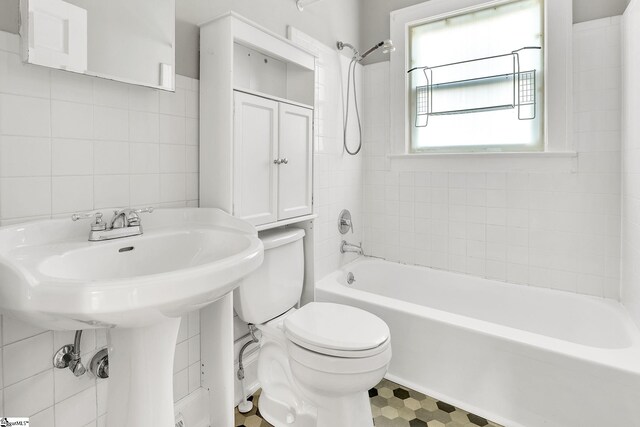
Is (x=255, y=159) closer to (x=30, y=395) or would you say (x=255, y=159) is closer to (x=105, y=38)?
(x=105, y=38)

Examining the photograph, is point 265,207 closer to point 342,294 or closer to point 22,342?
point 342,294

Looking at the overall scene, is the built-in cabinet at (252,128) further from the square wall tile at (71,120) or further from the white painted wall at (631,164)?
the white painted wall at (631,164)

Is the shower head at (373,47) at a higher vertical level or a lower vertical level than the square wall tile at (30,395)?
higher

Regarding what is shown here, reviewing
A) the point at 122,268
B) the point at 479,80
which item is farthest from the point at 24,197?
the point at 479,80

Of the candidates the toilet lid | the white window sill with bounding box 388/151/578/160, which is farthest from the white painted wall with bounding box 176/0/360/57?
the toilet lid

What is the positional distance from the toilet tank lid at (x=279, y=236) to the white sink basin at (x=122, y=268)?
278mm

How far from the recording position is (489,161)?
7.10ft

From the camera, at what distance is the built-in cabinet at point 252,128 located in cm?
133

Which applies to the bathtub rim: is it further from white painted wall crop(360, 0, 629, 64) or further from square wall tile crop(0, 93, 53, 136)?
white painted wall crop(360, 0, 629, 64)

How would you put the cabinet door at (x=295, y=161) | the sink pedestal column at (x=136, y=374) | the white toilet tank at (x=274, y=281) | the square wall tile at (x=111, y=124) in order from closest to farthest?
the sink pedestal column at (x=136, y=374)
the square wall tile at (x=111, y=124)
the white toilet tank at (x=274, y=281)
the cabinet door at (x=295, y=161)

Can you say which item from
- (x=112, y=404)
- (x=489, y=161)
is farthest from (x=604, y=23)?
(x=112, y=404)

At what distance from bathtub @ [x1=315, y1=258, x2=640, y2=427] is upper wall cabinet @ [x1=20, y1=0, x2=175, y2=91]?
139 centimetres

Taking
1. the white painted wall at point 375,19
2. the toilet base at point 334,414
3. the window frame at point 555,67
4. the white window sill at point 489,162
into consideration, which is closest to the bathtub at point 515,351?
the toilet base at point 334,414

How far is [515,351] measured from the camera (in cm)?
146
